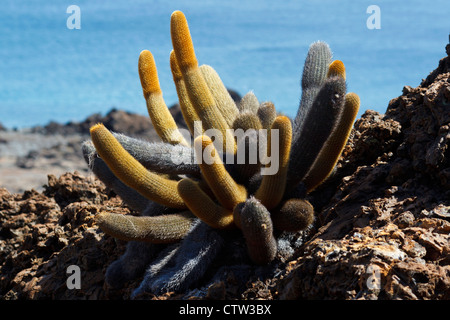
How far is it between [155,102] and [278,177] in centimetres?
164

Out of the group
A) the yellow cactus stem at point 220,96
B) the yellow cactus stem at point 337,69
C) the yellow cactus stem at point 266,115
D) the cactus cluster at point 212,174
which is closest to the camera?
the cactus cluster at point 212,174

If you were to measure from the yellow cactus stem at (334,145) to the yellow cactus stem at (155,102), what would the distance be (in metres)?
1.28

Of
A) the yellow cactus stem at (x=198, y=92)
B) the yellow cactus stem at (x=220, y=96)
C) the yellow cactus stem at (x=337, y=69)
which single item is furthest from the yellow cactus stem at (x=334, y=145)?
the yellow cactus stem at (x=220, y=96)

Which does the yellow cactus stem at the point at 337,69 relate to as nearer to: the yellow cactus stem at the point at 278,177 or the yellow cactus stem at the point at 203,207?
the yellow cactus stem at the point at 278,177

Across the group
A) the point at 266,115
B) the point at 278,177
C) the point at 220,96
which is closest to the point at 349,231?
the point at 278,177

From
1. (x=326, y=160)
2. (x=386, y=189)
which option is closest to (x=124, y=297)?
(x=326, y=160)

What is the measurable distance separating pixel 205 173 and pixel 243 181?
591mm

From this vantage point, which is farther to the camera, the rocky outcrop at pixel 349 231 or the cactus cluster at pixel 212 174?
the cactus cluster at pixel 212 174

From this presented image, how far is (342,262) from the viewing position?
3258 mm

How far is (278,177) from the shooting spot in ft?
13.2

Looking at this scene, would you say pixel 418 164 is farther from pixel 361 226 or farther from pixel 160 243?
pixel 160 243

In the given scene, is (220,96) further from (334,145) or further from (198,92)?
(334,145)

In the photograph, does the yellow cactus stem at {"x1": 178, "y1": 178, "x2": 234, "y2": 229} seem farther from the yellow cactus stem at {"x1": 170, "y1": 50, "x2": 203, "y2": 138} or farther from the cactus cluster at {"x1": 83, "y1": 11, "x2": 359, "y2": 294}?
the yellow cactus stem at {"x1": 170, "y1": 50, "x2": 203, "y2": 138}

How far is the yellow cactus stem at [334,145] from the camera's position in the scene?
411 cm
